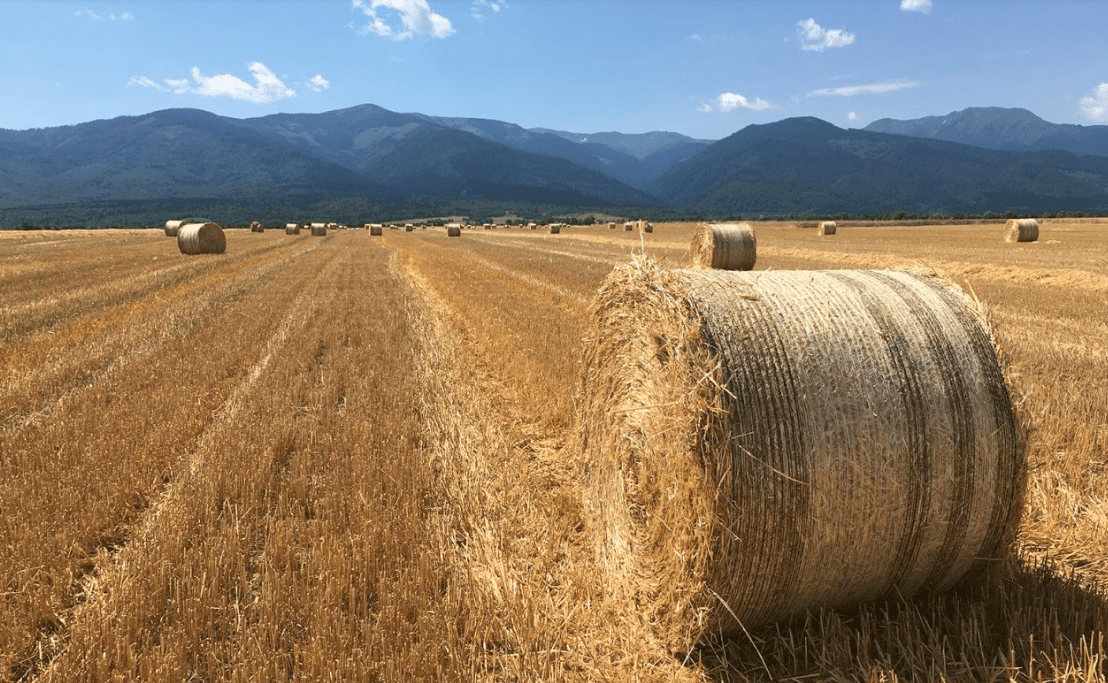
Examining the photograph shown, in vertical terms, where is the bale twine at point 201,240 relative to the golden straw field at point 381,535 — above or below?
above

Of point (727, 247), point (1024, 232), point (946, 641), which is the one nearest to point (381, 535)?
point (946, 641)

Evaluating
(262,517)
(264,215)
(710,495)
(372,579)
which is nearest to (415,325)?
(262,517)

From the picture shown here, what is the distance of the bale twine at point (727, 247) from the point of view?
2075 centimetres

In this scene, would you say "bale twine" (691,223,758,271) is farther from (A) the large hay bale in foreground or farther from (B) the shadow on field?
(B) the shadow on field

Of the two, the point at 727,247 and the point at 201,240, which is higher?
the point at 201,240

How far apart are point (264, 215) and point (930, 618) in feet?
549

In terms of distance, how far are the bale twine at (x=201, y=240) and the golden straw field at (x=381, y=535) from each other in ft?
71.4

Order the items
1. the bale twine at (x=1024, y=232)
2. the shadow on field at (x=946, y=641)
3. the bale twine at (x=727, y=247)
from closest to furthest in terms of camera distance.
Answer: the shadow on field at (x=946, y=641), the bale twine at (x=727, y=247), the bale twine at (x=1024, y=232)

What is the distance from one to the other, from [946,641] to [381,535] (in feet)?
11.3

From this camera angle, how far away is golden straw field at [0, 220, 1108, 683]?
10.4 ft

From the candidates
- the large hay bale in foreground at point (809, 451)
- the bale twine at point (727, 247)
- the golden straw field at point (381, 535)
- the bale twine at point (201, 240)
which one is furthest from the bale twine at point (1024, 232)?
the bale twine at point (201, 240)

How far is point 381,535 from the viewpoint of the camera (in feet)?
14.2

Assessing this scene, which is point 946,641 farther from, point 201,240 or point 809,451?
point 201,240

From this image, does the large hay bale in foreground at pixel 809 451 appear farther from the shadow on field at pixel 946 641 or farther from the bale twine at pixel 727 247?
the bale twine at pixel 727 247
